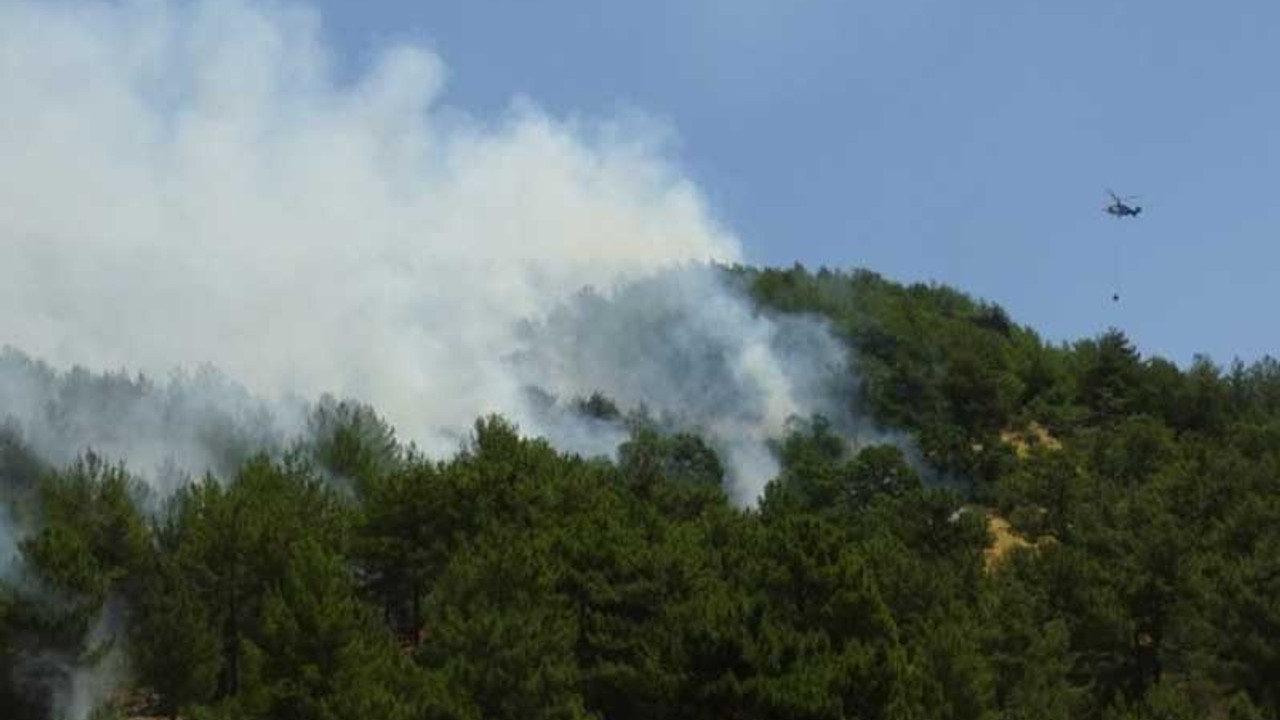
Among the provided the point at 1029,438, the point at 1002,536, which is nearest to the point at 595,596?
the point at 1002,536

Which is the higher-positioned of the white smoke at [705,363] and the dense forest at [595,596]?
the white smoke at [705,363]

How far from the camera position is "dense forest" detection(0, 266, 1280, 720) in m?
39.0

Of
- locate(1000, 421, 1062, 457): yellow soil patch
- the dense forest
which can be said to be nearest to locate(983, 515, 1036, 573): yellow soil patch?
the dense forest

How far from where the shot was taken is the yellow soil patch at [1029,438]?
4190 inches

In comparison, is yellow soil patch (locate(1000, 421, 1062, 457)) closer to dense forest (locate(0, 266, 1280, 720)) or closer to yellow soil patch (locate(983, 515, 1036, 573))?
yellow soil patch (locate(983, 515, 1036, 573))

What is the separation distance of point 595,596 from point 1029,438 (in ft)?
224

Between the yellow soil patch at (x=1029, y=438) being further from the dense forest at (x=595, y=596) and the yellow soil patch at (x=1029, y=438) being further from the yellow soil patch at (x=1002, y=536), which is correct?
the dense forest at (x=595, y=596)

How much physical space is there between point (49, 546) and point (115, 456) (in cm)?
4730

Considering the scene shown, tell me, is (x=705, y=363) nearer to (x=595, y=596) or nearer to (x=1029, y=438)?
(x=1029, y=438)

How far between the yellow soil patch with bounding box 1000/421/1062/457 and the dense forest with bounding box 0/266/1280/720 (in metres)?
23.7

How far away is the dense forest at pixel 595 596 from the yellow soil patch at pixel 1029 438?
77.7 feet

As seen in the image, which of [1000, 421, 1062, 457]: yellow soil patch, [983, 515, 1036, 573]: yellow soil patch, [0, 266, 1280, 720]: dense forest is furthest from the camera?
[1000, 421, 1062, 457]: yellow soil patch

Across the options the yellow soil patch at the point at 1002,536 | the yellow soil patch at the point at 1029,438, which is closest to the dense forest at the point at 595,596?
the yellow soil patch at the point at 1002,536

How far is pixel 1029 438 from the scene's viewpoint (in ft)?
356
